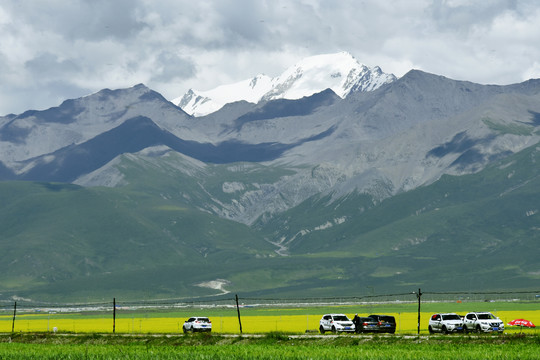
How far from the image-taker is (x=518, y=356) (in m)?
58.6

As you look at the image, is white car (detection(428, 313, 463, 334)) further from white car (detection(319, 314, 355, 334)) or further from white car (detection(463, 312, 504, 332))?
white car (detection(319, 314, 355, 334))

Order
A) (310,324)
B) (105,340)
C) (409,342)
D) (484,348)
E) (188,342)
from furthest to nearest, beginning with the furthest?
(310,324), (105,340), (188,342), (409,342), (484,348)

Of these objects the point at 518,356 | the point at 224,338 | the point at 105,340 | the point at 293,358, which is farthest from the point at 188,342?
the point at 518,356

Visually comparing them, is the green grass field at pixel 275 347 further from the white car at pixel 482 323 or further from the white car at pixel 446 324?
the white car at pixel 446 324

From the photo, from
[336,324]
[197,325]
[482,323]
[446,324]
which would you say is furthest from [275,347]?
[197,325]

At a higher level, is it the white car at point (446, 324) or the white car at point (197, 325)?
the white car at point (197, 325)

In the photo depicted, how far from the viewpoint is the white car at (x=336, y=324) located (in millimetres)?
105625

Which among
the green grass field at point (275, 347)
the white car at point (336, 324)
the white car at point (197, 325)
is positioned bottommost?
the green grass field at point (275, 347)

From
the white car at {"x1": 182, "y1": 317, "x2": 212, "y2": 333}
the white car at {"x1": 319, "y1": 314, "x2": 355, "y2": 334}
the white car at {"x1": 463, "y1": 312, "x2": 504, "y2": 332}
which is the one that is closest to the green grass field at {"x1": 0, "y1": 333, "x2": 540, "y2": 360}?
the white car at {"x1": 319, "y1": 314, "x2": 355, "y2": 334}

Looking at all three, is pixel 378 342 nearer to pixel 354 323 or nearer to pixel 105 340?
pixel 354 323

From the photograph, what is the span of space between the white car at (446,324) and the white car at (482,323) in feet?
3.08

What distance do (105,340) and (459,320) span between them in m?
43.7

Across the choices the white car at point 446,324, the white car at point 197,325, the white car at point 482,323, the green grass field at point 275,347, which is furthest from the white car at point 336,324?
the white car at point 197,325

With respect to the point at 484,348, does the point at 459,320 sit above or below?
above
